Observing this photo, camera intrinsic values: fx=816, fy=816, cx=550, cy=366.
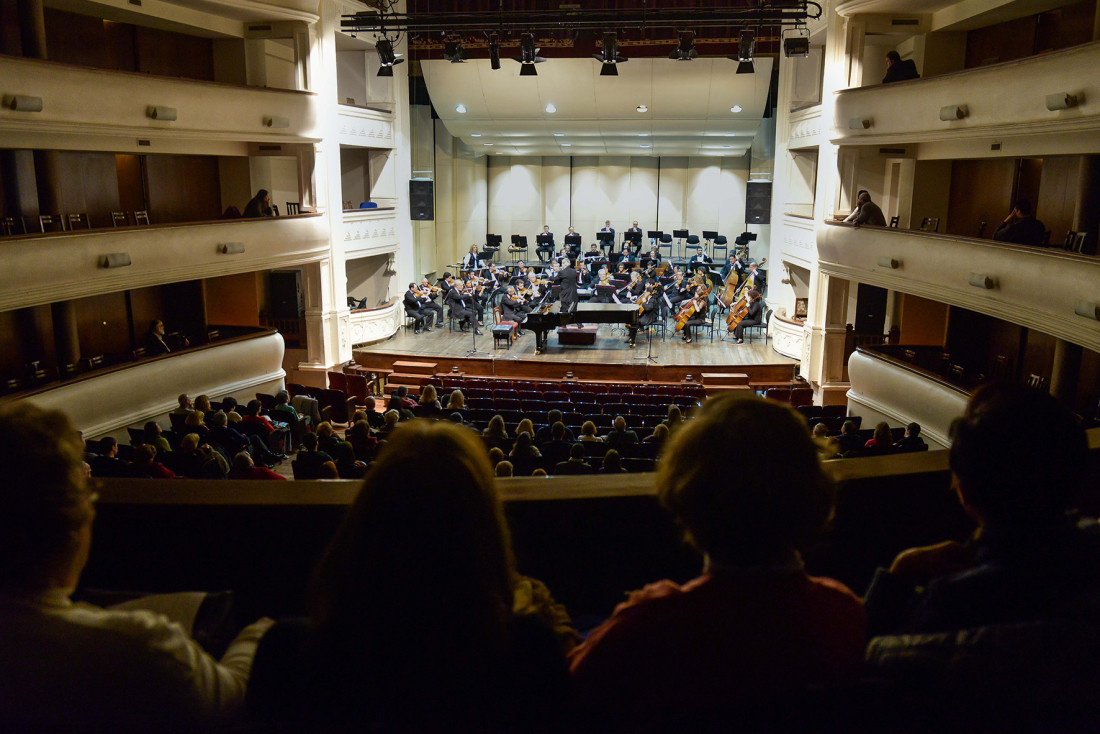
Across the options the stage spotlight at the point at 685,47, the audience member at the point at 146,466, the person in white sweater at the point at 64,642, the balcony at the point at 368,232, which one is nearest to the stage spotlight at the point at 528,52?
the stage spotlight at the point at 685,47

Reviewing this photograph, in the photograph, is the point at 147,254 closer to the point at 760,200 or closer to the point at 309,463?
the point at 309,463

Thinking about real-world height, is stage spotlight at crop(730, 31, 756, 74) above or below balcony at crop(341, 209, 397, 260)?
above

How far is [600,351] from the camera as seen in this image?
17.1 metres

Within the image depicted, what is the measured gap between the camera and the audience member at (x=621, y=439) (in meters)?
8.00

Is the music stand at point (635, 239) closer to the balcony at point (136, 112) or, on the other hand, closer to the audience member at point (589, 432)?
the balcony at point (136, 112)

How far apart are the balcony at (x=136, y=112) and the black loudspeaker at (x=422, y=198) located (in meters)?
5.38

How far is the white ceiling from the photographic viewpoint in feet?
69.6

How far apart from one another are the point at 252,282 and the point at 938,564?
16.6m

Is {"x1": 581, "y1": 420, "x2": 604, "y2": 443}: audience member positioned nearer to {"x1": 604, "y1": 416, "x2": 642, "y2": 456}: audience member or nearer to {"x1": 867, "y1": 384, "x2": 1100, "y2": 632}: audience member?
{"x1": 604, "y1": 416, "x2": 642, "y2": 456}: audience member

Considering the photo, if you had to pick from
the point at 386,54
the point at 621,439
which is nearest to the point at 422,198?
the point at 386,54

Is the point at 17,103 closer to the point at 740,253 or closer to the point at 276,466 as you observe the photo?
the point at 276,466

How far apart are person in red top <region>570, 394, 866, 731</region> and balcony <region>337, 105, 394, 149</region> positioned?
679 inches

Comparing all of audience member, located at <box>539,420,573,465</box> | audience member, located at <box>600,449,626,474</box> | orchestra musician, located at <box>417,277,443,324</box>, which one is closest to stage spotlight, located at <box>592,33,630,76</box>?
orchestra musician, located at <box>417,277,443,324</box>

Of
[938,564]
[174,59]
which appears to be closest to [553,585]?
[938,564]
